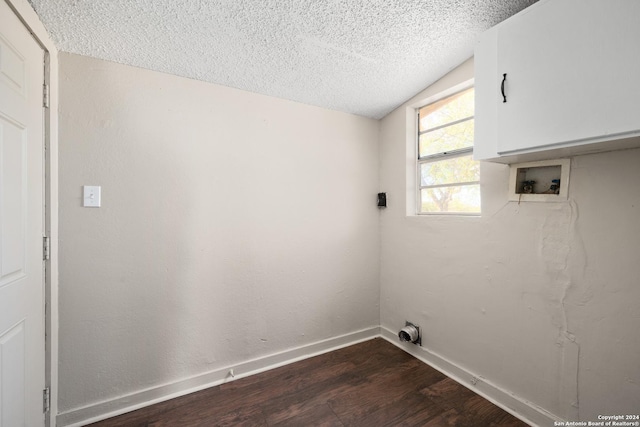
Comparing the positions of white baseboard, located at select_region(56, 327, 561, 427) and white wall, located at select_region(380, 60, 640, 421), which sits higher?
white wall, located at select_region(380, 60, 640, 421)

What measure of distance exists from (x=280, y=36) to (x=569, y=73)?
135 centimetres

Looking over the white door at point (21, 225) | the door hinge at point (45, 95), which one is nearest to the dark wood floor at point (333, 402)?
the white door at point (21, 225)

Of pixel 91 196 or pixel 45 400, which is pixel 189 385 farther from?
pixel 91 196

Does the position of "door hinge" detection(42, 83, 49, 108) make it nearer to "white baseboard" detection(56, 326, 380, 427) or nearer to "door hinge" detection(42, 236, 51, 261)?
"door hinge" detection(42, 236, 51, 261)

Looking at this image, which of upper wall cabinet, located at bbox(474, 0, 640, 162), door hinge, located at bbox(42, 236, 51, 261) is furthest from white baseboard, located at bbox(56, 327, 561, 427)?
upper wall cabinet, located at bbox(474, 0, 640, 162)

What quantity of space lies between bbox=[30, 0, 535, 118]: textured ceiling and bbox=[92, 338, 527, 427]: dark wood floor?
2.08 m

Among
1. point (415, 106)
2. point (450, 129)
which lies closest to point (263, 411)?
point (450, 129)

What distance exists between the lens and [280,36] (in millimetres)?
1394

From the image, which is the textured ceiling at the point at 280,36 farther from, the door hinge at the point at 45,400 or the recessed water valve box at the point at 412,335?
the recessed water valve box at the point at 412,335

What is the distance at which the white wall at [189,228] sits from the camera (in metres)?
1.41

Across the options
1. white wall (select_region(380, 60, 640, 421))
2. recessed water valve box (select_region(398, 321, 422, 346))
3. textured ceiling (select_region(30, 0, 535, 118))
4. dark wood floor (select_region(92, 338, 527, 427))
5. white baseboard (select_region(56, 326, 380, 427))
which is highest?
textured ceiling (select_region(30, 0, 535, 118))

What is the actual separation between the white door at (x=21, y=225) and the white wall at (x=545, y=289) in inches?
90.7

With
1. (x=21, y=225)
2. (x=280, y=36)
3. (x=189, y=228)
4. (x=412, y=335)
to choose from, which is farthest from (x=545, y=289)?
(x=21, y=225)

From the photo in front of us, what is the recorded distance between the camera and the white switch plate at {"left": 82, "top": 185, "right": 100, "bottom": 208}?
4.61 ft
